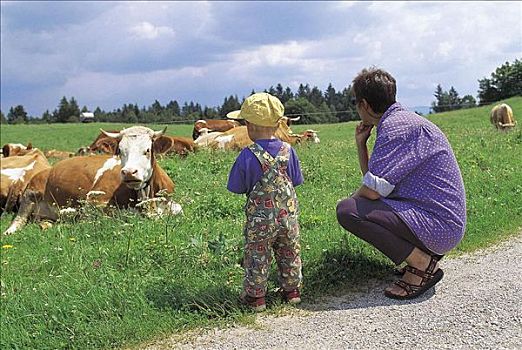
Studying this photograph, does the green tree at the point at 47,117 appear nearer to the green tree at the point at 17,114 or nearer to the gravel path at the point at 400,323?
the green tree at the point at 17,114

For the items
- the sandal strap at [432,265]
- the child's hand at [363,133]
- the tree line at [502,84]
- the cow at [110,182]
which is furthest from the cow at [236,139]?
the tree line at [502,84]

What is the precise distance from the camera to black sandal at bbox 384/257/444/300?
16.8 ft

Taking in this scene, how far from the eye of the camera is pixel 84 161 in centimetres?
1106

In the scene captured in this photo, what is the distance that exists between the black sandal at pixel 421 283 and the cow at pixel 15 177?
363 inches

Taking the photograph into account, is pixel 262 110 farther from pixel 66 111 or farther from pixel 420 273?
pixel 66 111

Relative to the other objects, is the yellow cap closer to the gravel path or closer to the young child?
the young child

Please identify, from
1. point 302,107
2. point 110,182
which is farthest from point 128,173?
point 302,107

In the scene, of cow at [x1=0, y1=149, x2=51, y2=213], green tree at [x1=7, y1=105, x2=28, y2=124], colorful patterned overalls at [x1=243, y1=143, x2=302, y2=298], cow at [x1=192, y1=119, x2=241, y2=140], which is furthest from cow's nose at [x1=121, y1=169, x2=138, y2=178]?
green tree at [x1=7, y1=105, x2=28, y2=124]

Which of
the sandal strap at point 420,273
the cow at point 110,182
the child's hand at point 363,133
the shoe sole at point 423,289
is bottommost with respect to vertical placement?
the shoe sole at point 423,289

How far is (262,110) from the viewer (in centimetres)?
491

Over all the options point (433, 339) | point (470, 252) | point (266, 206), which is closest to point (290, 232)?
point (266, 206)

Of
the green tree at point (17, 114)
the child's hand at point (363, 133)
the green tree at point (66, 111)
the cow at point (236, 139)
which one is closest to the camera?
the child's hand at point (363, 133)

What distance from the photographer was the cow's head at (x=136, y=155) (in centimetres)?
884

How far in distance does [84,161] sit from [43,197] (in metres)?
1.11
